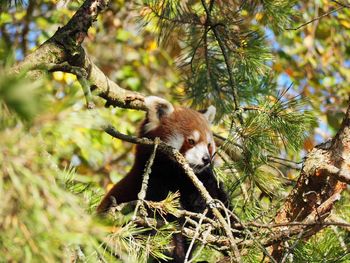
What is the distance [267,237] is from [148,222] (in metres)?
0.41

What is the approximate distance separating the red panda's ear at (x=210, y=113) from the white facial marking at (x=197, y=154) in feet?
0.49

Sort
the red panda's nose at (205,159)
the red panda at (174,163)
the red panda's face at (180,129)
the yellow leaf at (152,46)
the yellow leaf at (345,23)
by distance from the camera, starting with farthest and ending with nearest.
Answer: the yellow leaf at (152,46) → the yellow leaf at (345,23) → the red panda's face at (180,129) → the red panda's nose at (205,159) → the red panda at (174,163)

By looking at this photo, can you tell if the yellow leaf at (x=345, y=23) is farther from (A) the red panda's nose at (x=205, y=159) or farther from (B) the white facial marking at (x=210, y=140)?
(A) the red panda's nose at (x=205, y=159)

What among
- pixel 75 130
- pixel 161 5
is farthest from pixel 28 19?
pixel 75 130

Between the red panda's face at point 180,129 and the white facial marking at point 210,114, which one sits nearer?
the white facial marking at point 210,114

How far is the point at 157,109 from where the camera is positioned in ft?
10.7

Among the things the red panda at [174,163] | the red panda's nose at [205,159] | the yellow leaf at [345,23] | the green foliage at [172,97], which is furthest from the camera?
the yellow leaf at [345,23]

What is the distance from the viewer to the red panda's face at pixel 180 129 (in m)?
3.23

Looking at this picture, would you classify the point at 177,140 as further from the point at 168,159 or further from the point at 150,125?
the point at 168,159

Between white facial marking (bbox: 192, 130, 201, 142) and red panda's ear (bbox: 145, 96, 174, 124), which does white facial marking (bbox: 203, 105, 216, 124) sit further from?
red panda's ear (bbox: 145, 96, 174, 124)

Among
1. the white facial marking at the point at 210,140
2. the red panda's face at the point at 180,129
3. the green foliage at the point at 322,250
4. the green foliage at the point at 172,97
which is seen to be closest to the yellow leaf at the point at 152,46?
the green foliage at the point at 172,97

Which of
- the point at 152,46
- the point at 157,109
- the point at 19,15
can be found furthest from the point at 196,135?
the point at 152,46

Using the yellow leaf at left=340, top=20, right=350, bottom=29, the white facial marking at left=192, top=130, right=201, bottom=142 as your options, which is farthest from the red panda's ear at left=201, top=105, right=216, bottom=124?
the yellow leaf at left=340, top=20, right=350, bottom=29

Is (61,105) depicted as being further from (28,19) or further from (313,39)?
(313,39)
